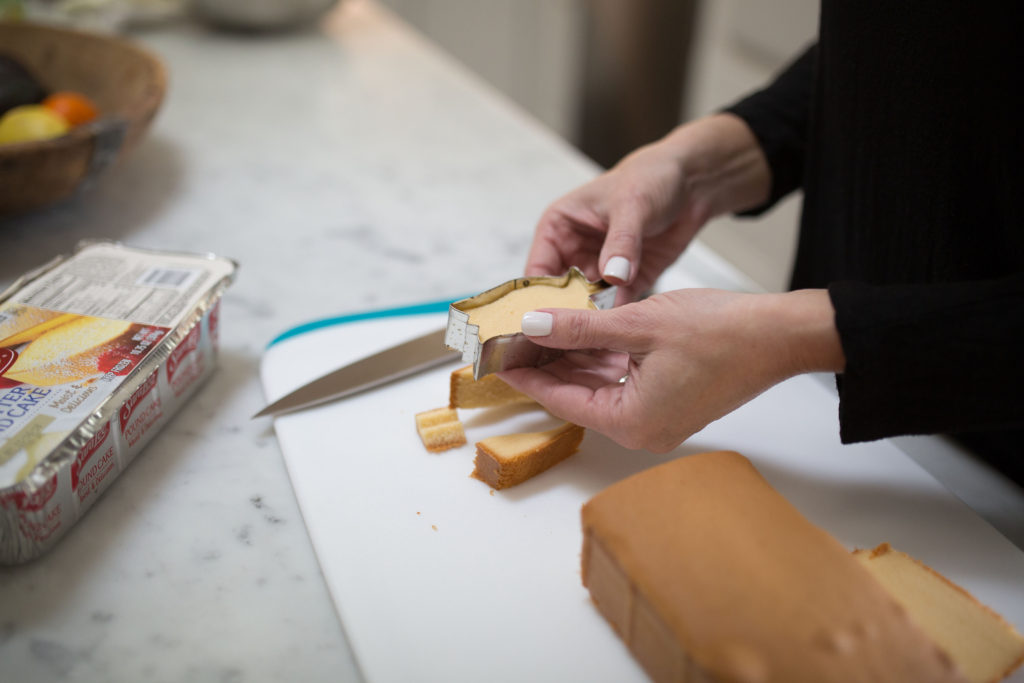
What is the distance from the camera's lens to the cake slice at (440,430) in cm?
93

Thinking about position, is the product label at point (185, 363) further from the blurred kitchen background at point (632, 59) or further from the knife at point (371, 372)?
the blurred kitchen background at point (632, 59)

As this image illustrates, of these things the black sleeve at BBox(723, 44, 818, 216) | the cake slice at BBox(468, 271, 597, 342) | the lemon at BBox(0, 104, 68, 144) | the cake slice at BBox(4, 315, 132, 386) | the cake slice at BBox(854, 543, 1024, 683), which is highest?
the black sleeve at BBox(723, 44, 818, 216)

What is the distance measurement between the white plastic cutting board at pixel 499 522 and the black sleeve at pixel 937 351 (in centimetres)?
18

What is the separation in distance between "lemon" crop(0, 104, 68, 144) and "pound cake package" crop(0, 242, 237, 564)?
383 mm

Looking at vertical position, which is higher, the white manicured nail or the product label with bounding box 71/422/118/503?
the white manicured nail

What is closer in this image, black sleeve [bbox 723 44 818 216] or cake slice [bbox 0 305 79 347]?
Answer: cake slice [bbox 0 305 79 347]

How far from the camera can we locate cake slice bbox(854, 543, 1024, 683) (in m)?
0.68

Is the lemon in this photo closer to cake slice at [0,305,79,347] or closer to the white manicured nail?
cake slice at [0,305,79,347]

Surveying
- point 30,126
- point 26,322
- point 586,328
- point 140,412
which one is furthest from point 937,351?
point 30,126

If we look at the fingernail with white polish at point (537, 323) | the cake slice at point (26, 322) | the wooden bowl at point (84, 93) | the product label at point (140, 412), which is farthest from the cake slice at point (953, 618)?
the wooden bowl at point (84, 93)

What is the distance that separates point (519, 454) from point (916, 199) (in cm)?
61

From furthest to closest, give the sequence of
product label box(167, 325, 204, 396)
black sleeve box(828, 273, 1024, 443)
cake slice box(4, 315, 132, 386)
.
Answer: product label box(167, 325, 204, 396)
cake slice box(4, 315, 132, 386)
black sleeve box(828, 273, 1024, 443)

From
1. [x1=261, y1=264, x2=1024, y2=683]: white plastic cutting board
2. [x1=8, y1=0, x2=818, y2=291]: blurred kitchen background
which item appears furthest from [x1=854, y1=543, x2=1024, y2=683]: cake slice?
[x1=8, y1=0, x2=818, y2=291]: blurred kitchen background

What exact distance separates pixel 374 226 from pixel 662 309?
790mm
